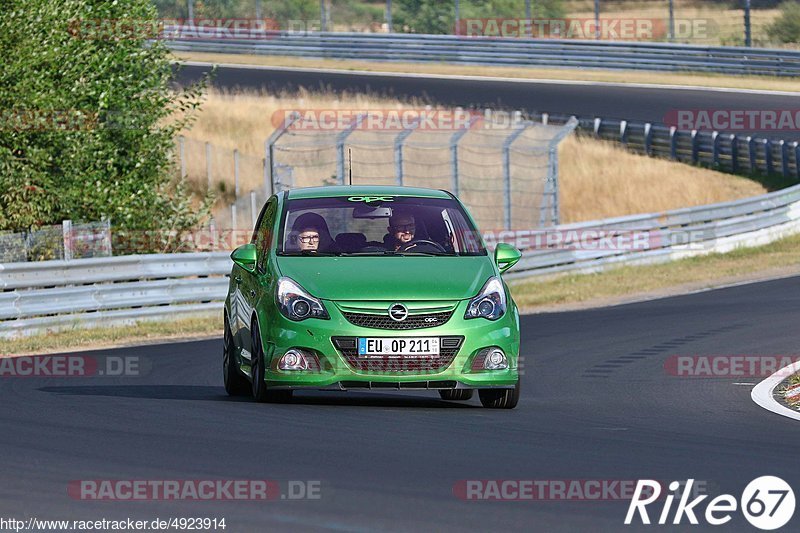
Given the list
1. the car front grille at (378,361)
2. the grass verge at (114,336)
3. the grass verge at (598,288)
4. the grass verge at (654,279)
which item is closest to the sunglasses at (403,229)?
the car front grille at (378,361)

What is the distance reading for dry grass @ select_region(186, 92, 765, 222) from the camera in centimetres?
3403

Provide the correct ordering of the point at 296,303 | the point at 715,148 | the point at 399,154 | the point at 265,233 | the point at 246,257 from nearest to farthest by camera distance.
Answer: the point at 296,303 → the point at 246,257 → the point at 265,233 → the point at 399,154 → the point at 715,148

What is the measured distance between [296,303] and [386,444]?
1.86 metres

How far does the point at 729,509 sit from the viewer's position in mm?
6824

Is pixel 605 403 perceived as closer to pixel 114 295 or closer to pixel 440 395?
pixel 440 395

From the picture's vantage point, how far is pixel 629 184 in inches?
1371

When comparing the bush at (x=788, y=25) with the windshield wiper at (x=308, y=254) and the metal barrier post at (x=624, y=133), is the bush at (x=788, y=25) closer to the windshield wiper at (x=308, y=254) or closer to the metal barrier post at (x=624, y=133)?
the metal barrier post at (x=624, y=133)

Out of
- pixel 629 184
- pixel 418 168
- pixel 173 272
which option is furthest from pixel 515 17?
pixel 173 272

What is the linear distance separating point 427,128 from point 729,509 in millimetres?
26240

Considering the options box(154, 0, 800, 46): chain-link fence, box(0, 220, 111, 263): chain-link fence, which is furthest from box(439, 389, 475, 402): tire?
box(154, 0, 800, 46): chain-link fence

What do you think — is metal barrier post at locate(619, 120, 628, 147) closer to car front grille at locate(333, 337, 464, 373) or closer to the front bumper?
the front bumper

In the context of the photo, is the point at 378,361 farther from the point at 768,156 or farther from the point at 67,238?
the point at 768,156

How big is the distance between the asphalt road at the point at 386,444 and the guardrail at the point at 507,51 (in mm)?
32832

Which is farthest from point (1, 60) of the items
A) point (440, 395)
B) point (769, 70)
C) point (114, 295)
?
point (769, 70)
